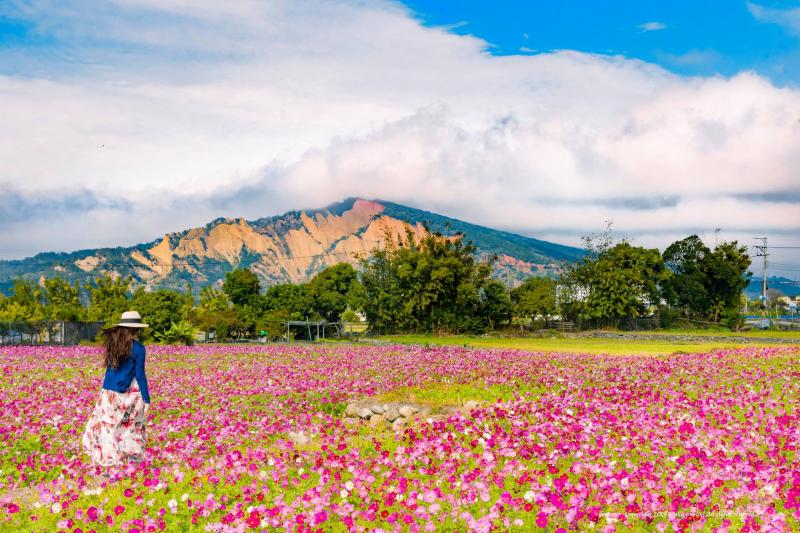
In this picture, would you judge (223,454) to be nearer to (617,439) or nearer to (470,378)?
(617,439)

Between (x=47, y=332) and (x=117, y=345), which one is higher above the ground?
(x=117, y=345)

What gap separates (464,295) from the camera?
72.6 metres

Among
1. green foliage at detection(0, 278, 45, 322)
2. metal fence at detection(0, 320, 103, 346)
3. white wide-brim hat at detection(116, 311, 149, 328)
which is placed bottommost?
metal fence at detection(0, 320, 103, 346)

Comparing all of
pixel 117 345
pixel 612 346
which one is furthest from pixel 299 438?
pixel 612 346

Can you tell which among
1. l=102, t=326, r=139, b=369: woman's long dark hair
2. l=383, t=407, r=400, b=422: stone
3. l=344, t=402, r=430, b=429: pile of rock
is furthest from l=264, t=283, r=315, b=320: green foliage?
l=102, t=326, r=139, b=369: woman's long dark hair

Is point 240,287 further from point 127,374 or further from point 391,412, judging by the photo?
point 127,374

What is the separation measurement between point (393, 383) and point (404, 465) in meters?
11.3

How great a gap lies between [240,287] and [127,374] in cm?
8620

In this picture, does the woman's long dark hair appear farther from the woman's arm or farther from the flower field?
the flower field

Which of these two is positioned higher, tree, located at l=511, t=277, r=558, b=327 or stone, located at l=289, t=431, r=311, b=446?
tree, located at l=511, t=277, r=558, b=327

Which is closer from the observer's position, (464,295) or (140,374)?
(140,374)

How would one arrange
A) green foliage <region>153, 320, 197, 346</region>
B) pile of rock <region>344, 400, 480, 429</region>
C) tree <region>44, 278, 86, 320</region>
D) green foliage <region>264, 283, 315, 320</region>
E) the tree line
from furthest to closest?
green foliage <region>264, 283, 315, 320</region>, tree <region>44, 278, 86, 320</region>, the tree line, green foliage <region>153, 320, 197, 346</region>, pile of rock <region>344, 400, 480, 429</region>

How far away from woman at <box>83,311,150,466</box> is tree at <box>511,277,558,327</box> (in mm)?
72187

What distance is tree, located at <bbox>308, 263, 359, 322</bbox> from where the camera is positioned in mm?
94375
